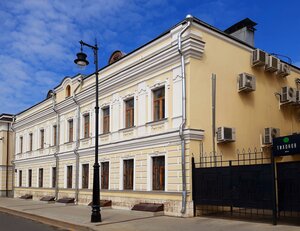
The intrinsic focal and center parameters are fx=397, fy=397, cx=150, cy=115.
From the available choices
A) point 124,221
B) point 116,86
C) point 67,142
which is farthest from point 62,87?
point 124,221

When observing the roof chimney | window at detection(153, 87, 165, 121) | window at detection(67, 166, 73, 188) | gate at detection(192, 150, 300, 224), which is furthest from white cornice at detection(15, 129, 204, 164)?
the roof chimney

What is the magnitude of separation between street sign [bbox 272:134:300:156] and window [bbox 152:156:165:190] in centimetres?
474

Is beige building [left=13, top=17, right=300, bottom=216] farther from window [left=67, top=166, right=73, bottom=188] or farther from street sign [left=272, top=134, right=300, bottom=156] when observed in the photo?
street sign [left=272, top=134, right=300, bottom=156]

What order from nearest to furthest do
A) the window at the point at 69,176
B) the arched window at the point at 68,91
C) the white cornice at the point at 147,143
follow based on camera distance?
1. the white cornice at the point at 147,143
2. the window at the point at 69,176
3. the arched window at the point at 68,91

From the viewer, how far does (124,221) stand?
1477 cm

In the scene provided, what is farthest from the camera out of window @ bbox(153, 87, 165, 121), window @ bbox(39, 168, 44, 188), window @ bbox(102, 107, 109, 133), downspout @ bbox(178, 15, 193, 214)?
window @ bbox(39, 168, 44, 188)

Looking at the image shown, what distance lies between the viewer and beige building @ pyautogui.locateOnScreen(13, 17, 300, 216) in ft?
53.3

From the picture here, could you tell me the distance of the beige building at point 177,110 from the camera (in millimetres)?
16250

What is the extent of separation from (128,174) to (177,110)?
195 inches

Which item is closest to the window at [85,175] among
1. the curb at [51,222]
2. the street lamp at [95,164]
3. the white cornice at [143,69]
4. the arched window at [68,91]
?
the white cornice at [143,69]

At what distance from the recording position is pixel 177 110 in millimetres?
16562

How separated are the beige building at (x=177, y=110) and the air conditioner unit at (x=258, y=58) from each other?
47 millimetres

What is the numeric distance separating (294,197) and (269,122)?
8.01 meters

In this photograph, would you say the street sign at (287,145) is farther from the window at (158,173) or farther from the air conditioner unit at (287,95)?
the window at (158,173)
